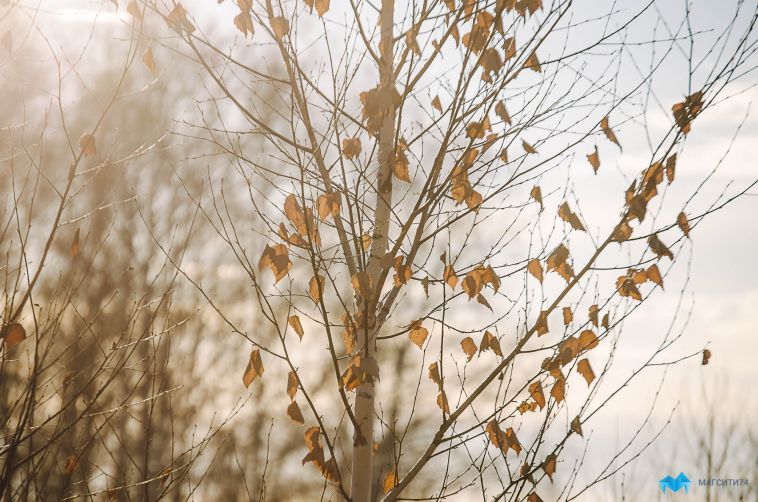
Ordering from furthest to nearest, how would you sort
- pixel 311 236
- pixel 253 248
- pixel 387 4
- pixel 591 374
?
pixel 253 248, pixel 387 4, pixel 591 374, pixel 311 236

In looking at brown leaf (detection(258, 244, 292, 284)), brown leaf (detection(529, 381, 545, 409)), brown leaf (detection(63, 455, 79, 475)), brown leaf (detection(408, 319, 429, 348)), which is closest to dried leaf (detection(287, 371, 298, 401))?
brown leaf (detection(258, 244, 292, 284))

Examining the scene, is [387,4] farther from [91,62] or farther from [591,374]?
[91,62]

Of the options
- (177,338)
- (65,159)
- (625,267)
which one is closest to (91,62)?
(65,159)

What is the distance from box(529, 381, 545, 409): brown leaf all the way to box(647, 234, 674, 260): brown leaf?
0.94m

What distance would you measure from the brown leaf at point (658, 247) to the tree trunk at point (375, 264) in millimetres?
1424

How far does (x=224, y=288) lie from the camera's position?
12.0m

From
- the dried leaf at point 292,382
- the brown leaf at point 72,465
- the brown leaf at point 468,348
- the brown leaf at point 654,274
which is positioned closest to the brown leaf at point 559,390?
the brown leaf at point 468,348

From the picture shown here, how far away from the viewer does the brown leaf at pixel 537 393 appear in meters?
3.96

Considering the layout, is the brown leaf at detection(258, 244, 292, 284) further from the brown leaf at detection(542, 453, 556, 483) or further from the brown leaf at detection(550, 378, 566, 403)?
the brown leaf at detection(542, 453, 556, 483)

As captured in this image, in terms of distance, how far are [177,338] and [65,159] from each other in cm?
317

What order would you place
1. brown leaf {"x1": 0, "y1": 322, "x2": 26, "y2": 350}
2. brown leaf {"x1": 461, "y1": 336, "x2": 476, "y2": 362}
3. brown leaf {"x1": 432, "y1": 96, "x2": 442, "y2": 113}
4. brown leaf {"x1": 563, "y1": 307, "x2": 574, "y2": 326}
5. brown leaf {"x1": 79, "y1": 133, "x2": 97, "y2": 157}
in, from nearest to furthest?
brown leaf {"x1": 0, "y1": 322, "x2": 26, "y2": 350}
brown leaf {"x1": 79, "y1": 133, "x2": 97, "y2": 157}
brown leaf {"x1": 563, "y1": 307, "x2": 574, "y2": 326}
brown leaf {"x1": 461, "y1": 336, "x2": 476, "y2": 362}
brown leaf {"x1": 432, "y1": 96, "x2": 442, "y2": 113}

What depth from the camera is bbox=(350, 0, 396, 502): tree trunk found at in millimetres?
3892

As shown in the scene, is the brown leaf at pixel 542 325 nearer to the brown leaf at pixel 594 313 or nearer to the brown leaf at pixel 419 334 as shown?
the brown leaf at pixel 594 313

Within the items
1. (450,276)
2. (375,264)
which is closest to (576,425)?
(450,276)
